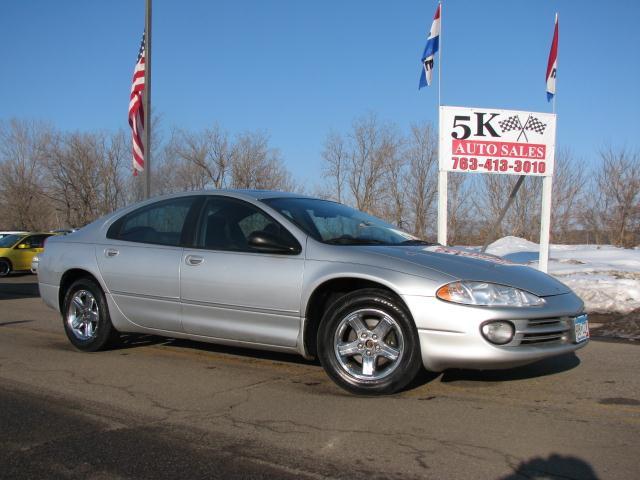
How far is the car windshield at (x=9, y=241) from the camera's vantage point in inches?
712

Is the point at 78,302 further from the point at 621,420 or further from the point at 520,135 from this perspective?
the point at 520,135

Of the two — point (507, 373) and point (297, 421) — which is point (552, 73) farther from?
point (297, 421)

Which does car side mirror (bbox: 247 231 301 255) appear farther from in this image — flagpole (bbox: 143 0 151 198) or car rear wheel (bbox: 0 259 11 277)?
car rear wheel (bbox: 0 259 11 277)

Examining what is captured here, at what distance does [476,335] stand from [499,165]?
8.58 m

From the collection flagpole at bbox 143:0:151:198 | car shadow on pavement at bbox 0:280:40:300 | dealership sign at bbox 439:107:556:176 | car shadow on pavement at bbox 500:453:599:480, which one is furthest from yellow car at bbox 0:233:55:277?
car shadow on pavement at bbox 500:453:599:480

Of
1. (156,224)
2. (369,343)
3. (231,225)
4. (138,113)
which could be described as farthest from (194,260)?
(138,113)

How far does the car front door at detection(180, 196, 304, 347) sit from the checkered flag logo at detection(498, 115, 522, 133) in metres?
8.00

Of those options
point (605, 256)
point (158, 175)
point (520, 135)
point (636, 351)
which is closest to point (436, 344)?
point (636, 351)

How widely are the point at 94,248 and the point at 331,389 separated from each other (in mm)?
2880

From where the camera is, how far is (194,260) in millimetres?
5137

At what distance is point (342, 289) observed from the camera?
15.2 ft

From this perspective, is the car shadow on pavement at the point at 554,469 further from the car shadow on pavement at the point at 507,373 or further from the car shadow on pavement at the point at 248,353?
the car shadow on pavement at the point at 248,353

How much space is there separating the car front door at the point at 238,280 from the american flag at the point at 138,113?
25.1ft

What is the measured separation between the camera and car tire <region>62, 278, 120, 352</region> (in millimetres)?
5828
